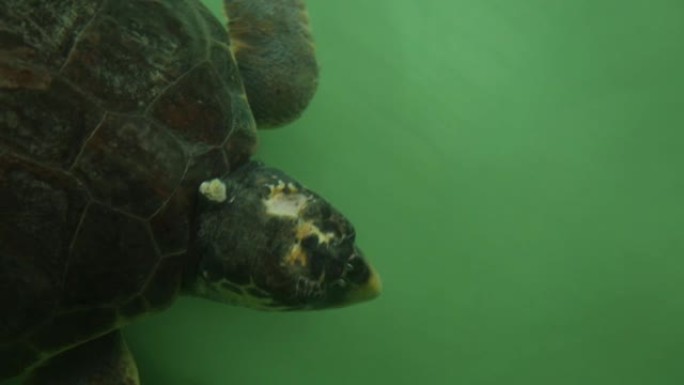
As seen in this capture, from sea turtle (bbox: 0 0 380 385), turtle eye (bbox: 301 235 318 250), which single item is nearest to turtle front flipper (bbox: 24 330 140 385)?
sea turtle (bbox: 0 0 380 385)

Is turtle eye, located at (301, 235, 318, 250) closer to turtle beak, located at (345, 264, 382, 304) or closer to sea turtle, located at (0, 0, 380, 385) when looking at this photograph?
sea turtle, located at (0, 0, 380, 385)

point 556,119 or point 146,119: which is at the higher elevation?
point 556,119

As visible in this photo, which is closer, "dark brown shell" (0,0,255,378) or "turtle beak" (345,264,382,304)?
"dark brown shell" (0,0,255,378)

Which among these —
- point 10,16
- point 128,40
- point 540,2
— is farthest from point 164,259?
point 540,2

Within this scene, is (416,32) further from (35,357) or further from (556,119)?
(35,357)

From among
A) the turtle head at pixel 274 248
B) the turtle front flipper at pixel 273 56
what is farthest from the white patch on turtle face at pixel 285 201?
the turtle front flipper at pixel 273 56

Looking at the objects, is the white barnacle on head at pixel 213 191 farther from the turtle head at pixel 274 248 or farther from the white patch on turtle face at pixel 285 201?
the white patch on turtle face at pixel 285 201
